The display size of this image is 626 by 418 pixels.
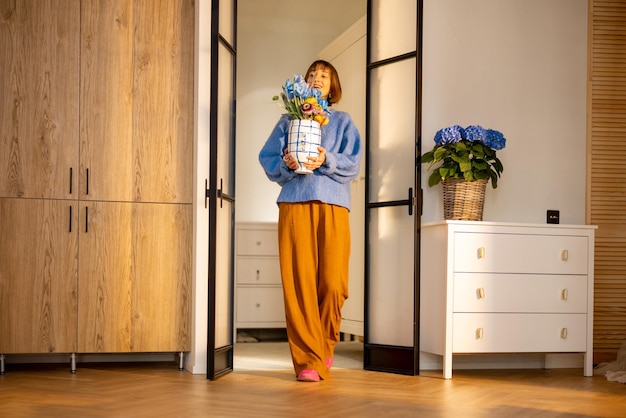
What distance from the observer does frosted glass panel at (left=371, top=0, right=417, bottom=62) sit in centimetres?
455

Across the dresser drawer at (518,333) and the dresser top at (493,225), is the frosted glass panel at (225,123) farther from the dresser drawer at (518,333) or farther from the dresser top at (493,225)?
the dresser drawer at (518,333)

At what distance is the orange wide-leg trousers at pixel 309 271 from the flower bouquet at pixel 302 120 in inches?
10.7

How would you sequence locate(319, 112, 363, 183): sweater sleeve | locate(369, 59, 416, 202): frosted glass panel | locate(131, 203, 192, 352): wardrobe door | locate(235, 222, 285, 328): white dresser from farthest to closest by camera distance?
1. locate(235, 222, 285, 328): white dresser
2. locate(369, 59, 416, 202): frosted glass panel
3. locate(131, 203, 192, 352): wardrobe door
4. locate(319, 112, 363, 183): sweater sleeve

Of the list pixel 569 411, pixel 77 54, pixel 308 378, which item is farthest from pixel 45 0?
pixel 569 411

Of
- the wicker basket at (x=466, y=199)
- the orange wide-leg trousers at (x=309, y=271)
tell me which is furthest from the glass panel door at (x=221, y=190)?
the wicker basket at (x=466, y=199)

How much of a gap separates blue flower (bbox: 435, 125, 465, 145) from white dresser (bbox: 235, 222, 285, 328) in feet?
7.26

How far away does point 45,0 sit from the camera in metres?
4.41

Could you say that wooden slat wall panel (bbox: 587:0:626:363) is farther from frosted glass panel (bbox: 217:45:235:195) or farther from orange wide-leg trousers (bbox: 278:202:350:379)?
frosted glass panel (bbox: 217:45:235:195)

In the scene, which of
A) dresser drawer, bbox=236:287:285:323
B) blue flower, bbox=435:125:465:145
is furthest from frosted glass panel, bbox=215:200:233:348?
dresser drawer, bbox=236:287:285:323

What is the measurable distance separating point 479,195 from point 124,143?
197 cm

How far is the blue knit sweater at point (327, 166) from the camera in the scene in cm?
411

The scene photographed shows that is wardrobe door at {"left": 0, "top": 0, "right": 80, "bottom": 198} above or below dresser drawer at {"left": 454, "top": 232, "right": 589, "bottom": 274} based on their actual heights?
above

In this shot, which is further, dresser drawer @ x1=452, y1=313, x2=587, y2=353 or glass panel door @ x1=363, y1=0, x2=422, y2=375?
glass panel door @ x1=363, y1=0, x2=422, y2=375

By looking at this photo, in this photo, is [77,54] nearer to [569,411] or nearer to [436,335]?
[436,335]
